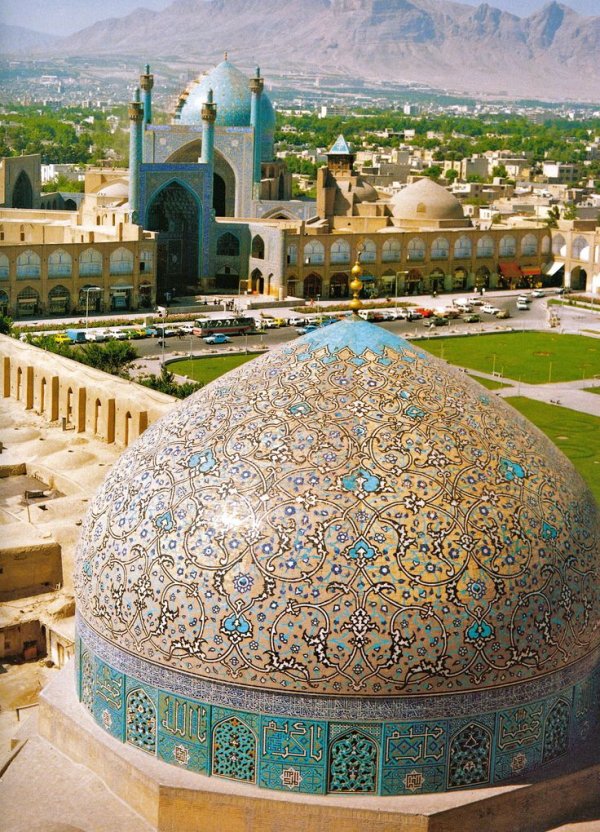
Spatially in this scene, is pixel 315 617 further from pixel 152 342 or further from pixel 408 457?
→ pixel 152 342

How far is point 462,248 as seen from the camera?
44812 millimetres

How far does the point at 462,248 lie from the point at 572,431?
68.8 ft

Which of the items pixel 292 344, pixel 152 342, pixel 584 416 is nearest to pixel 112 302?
pixel 152 342

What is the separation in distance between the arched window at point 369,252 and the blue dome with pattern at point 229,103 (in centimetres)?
669

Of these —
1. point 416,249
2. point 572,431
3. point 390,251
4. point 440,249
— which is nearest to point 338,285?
point 390,251

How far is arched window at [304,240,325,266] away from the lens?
40.9m

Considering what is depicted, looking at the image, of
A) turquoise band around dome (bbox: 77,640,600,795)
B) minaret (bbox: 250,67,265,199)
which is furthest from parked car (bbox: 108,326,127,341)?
turquoise band around dome (bbox: 77,640,600,795)

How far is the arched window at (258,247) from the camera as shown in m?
41.2

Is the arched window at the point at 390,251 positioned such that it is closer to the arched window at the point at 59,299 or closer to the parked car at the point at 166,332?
the parked car at the point at 166,332

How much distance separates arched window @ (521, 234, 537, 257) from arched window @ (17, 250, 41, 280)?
58.4ft

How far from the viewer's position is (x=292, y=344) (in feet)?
30.5

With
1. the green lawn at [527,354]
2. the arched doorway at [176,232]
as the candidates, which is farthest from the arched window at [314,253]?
the green lawn at [527,354]

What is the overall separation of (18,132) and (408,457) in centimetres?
5403

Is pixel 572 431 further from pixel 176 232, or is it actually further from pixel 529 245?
pixel 529 245
